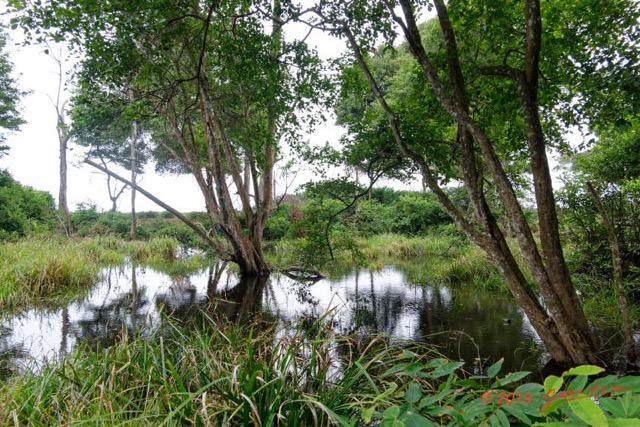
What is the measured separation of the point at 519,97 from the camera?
150 inches

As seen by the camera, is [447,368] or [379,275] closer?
[447,368]

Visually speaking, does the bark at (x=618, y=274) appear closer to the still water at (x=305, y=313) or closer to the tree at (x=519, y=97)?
the tree at (x=519, y=97)

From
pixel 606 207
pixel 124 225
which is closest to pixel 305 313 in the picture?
pixel 606 207

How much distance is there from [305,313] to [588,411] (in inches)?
220

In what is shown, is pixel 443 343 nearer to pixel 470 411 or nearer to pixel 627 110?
pixel 627 110

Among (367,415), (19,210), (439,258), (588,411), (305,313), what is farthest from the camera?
(19,210)

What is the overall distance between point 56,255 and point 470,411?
30.0ft

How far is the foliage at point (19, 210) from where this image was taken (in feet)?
45.2

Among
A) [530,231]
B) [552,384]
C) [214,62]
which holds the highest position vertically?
[214,62]

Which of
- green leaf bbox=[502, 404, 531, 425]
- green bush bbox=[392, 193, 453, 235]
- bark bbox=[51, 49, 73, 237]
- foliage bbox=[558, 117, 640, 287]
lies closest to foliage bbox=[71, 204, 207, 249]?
bark bbox=[51, 49, 73, 237]

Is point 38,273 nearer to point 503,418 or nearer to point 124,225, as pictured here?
point 503,418

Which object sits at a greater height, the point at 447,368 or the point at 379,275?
the point at 447,368

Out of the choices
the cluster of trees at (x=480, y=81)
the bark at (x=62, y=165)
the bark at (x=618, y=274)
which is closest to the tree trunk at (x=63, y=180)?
the bark at (x=62, y=165)

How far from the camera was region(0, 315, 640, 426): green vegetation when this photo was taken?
0.89m
